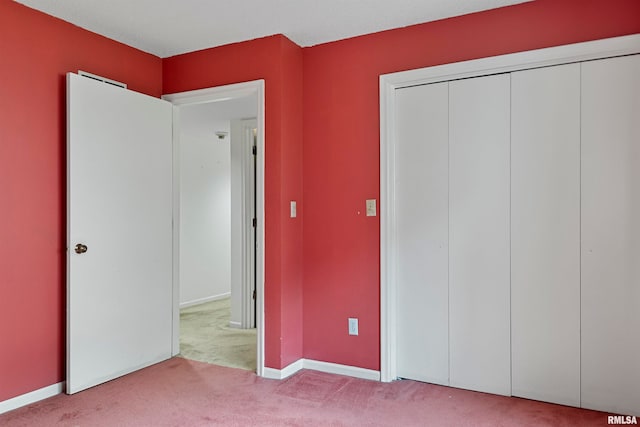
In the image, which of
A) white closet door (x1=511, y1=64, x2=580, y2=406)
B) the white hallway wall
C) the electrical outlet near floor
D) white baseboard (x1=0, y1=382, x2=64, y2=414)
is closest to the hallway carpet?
white baseboard (x1=0, y1=382, x2=64, y2=414)

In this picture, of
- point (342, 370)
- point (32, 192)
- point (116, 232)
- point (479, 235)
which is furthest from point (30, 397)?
point (479, 235)

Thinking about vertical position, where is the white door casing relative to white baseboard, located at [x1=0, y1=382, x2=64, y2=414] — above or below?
above

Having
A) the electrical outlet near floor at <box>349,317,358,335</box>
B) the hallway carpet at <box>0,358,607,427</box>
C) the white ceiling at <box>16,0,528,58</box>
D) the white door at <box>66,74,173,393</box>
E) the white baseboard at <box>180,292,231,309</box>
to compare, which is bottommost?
the white baseboard at <box>180,292,231,309</box>

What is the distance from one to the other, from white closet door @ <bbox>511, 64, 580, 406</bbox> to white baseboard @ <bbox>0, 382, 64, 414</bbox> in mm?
2808

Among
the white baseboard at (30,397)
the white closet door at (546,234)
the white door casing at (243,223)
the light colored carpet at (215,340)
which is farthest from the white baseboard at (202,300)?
the white closet door at (546,234)

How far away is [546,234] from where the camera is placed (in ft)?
8.83

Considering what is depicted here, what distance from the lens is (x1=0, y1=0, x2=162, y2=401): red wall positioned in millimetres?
2641

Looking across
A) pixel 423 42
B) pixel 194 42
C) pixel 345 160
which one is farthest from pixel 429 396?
pixel 194 42

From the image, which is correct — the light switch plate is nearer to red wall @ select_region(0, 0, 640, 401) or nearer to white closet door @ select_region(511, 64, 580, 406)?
red wall @ select_region(0, 0, 640, 401)

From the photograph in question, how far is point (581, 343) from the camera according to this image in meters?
2.62

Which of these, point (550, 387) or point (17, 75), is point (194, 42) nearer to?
point (17, 75)

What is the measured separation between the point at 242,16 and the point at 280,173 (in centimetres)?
101

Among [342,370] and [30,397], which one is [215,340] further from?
[30,397]

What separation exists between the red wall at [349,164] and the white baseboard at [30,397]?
1.62 metres
